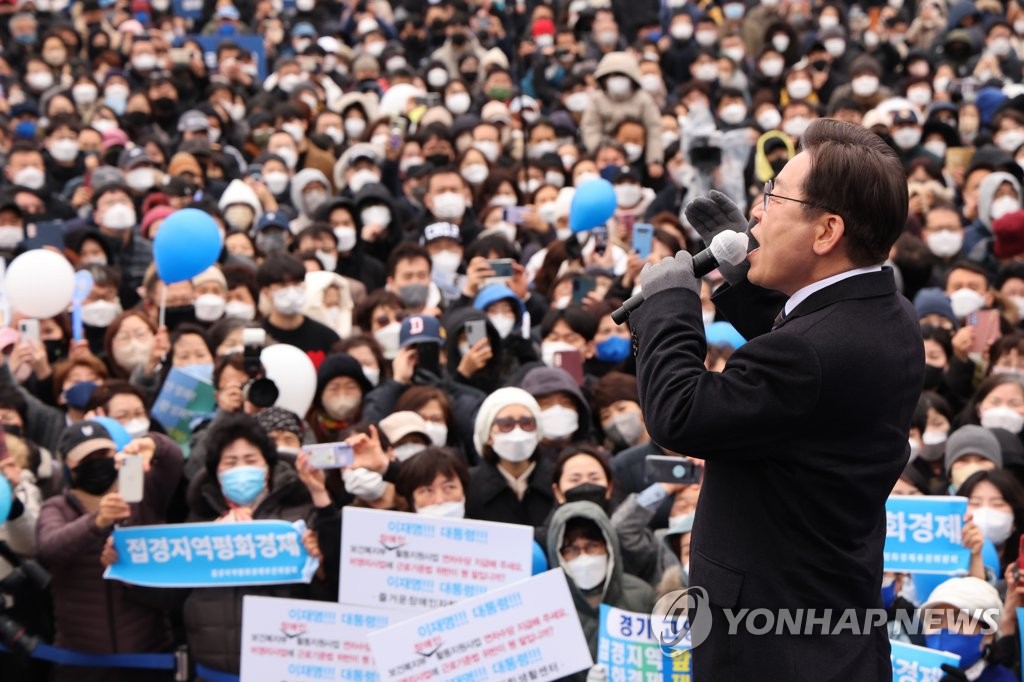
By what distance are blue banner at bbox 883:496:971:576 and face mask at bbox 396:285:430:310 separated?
4.37 m

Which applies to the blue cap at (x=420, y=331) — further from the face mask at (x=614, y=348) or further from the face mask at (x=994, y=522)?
the face mask at (x=994, y=522)

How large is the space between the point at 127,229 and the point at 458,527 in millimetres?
6653

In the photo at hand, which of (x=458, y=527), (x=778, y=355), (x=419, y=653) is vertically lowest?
(x=419, y=653)

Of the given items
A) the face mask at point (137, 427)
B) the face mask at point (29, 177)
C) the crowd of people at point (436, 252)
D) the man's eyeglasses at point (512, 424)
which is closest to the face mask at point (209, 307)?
the crowd of people at point (436, 252)

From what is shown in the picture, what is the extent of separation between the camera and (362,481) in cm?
592

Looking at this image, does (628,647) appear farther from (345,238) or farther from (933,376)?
(345,238)

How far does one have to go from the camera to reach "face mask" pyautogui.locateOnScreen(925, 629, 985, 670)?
17.6 feet

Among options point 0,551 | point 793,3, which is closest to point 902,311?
point 0,551

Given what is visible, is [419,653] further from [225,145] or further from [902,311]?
[225,145]

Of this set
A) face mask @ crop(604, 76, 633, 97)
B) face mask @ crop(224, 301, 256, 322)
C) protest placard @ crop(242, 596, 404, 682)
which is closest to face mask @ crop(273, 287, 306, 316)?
face mask @ crop(224, 301, 256, 322)

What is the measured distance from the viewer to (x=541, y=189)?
476 inches

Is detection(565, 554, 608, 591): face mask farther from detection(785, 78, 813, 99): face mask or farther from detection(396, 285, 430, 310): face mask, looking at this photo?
detection(785, 78, 813, 99): face mask

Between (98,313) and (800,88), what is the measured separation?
8909 millimetres

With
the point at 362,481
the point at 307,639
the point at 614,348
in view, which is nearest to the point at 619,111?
the point at 614,348
